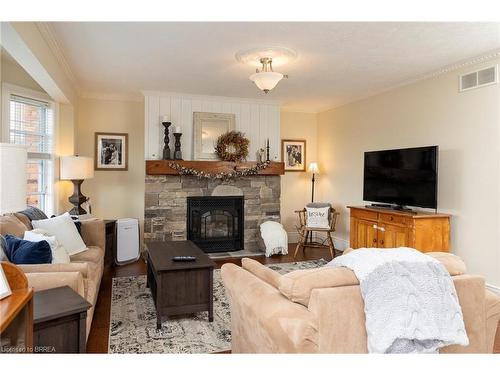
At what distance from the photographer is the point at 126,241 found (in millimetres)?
5188

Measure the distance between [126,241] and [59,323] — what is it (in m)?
3.38

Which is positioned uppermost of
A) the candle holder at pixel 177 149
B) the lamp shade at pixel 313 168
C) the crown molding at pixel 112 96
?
the crown molding at pixel 112 96

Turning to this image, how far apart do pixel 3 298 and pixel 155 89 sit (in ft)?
14.2

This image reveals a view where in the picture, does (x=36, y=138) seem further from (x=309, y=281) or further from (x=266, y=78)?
(x=309, y=281)

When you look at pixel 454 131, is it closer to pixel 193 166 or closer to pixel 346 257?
pixel 346 257

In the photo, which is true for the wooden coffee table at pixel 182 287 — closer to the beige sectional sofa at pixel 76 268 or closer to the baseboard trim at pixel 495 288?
the beige sectional sofa at pixel 76 268

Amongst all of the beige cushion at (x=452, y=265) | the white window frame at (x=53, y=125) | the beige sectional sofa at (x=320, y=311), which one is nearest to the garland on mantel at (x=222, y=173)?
the white window frame at (x=53, y=125)

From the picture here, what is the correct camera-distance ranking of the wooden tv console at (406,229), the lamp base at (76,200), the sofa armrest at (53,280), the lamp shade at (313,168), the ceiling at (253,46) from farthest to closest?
the lamp shade at (313,168)
the lamp base at (76,200)
the wooden tv console at (406,229)
the ceiling at (253,46)
the sofa armrest at (53,280)

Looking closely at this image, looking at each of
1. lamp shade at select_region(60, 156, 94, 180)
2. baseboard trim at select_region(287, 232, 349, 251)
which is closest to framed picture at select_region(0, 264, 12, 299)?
lamp shade at select_region(60, 156, 94, 180)

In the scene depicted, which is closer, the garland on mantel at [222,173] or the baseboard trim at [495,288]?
the baseboard trim at [495,288]

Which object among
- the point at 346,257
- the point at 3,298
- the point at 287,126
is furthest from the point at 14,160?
the point at 287,126

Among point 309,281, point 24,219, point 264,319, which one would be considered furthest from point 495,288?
point 24,219

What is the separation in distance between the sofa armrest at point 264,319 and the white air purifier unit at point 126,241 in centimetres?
333

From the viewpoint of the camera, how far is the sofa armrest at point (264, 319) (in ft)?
5.01
